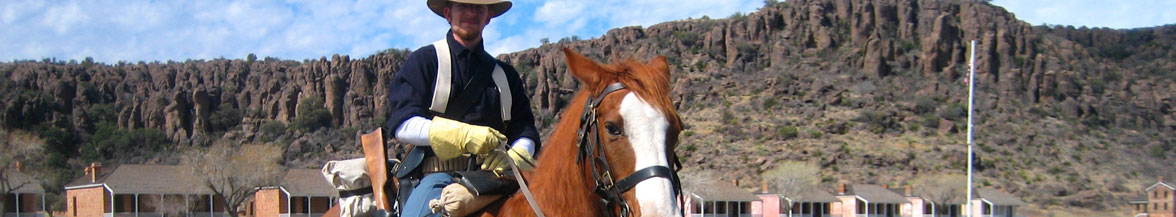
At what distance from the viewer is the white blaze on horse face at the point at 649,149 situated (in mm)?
3348

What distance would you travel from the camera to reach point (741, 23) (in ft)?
459

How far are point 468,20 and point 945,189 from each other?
266ft

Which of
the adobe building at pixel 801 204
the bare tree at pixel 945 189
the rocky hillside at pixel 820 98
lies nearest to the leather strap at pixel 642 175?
the adobe building at pixel 801 204

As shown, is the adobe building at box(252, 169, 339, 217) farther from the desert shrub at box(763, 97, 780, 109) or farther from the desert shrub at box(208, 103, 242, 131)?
the desert shrub at box(208, 103, 242, 131)

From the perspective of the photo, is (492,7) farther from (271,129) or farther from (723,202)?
(271,129)

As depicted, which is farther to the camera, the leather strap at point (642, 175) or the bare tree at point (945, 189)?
the bare tree at point (945, 189)

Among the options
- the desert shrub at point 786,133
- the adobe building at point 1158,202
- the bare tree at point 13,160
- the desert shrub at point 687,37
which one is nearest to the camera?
the bare tree at point 13,160

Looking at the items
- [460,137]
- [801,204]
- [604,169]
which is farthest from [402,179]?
[801,204]

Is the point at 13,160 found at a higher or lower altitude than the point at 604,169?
lower

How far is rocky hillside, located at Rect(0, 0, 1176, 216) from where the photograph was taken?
311 feet

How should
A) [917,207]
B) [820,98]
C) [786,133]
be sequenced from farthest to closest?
[820,98] < [786,133] < [917,207]

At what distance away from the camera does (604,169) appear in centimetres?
354

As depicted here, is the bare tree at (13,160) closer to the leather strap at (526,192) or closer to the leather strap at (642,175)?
the leather strap at (526,192)

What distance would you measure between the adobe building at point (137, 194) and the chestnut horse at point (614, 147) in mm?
63092
